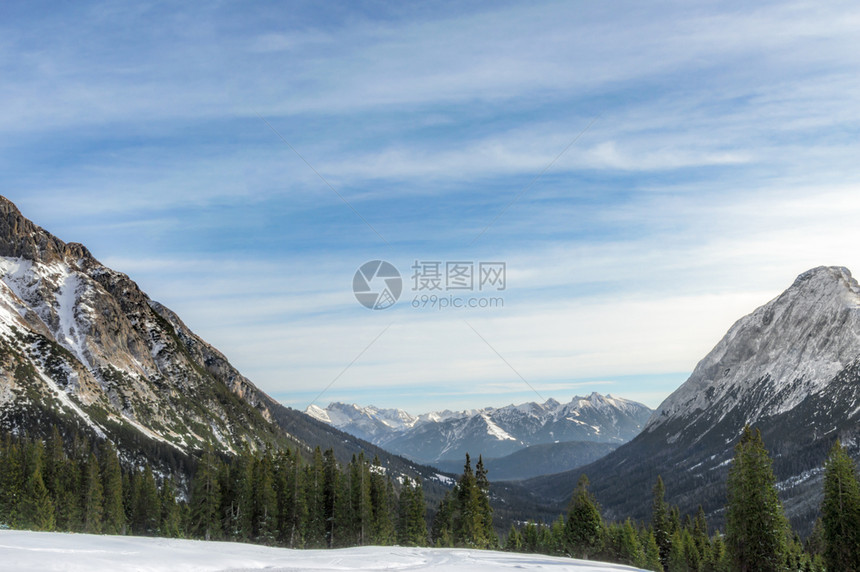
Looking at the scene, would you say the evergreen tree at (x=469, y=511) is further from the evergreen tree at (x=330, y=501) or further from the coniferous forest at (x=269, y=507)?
the evergreen tree at (x=330, y=501)

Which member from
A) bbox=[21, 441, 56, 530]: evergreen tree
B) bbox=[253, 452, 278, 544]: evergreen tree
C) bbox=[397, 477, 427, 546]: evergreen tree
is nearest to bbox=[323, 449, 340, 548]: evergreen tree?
bbox=[253, 452, 278, 544]: evergreen tree

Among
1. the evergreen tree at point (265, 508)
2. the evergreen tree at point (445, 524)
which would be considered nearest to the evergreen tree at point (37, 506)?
the evergreen tree at point (265, 508)

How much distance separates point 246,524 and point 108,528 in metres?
24.0

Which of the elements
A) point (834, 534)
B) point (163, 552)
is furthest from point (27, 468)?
point (834, 534)

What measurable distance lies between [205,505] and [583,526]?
5055cm

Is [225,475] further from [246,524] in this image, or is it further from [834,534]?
[834,534]

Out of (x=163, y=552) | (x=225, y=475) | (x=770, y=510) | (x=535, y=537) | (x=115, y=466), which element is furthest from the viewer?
(x=535, y=537)

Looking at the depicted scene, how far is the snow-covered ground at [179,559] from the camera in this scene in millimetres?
22562

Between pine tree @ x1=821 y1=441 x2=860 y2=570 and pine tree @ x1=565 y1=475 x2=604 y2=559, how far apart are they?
34.2 metres

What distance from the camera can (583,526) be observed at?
89.1m

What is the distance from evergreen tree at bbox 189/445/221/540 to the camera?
86250mm

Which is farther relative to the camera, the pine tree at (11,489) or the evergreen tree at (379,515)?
the evergreen tree at (379,515)

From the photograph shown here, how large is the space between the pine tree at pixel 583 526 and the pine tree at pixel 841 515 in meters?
34.2

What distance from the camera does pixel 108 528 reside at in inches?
3674
